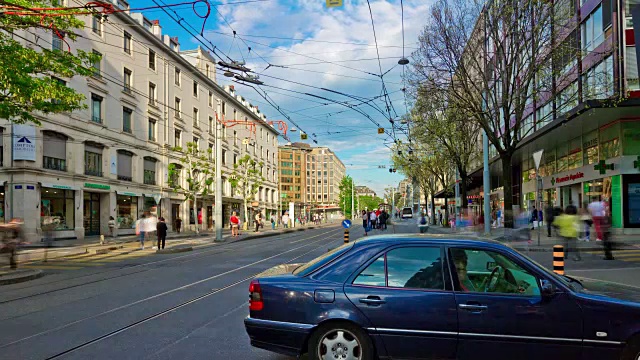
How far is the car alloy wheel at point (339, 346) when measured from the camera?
13.7 ft

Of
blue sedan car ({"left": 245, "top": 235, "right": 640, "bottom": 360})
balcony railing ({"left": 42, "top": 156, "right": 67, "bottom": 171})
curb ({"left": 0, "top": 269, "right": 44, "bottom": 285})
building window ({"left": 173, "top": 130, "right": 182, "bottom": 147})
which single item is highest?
building window ({"left": 173, "top": 130, "right": 182, "bottom": 147})

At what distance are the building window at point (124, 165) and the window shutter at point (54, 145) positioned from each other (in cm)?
610

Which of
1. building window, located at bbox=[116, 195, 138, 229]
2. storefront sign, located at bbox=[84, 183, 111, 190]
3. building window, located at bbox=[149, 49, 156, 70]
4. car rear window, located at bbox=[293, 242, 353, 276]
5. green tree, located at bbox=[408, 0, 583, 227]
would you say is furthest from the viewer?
building window, located at bbox=[149, 49, 156, 70]

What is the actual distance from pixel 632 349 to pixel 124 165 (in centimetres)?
3637

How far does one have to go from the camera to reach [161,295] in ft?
29.7

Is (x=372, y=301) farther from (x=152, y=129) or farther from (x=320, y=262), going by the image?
(x=152, y=129)

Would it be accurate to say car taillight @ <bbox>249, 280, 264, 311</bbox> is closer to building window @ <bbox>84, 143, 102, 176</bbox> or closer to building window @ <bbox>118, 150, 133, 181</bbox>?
building window @ <bbox>84, 143, 102, 176</bbox>

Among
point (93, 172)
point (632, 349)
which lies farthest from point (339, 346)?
point (93, 172)

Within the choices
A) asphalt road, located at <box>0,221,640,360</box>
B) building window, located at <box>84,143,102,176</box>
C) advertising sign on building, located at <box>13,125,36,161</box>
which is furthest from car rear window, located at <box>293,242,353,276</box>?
building window, located at <box>84,143,102,176</box>

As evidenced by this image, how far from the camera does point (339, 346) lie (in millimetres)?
4203

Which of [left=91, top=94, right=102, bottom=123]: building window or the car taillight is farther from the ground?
[left=91, top=94, right=102, bottom=123]: building window

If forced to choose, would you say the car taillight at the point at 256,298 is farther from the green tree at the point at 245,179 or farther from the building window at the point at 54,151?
the green tree at the point at 245,179

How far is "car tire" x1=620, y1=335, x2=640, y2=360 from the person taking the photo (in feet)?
12.7

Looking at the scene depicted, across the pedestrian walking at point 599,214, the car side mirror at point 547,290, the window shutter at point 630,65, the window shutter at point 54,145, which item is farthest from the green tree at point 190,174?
the car side mirror at point 547,290
